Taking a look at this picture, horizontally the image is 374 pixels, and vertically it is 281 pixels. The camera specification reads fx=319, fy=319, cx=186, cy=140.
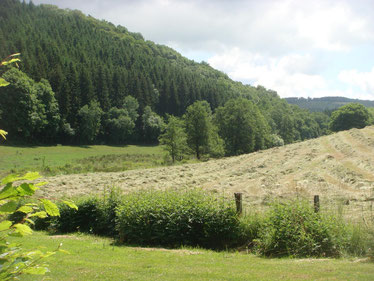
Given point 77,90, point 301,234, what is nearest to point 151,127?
point 77,90

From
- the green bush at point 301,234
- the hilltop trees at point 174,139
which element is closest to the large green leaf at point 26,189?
the green bush at point 301,234

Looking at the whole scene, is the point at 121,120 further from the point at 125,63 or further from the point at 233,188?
the point at 233,188

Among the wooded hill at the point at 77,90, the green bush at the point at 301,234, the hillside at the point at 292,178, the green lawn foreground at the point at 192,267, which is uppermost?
the wooded hill at the point at 77,90

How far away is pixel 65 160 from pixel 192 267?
173ft

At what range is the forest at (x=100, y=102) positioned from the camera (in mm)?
66000

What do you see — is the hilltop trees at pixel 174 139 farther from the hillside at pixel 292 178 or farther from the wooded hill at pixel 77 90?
the wooded hill at pixel 77 90

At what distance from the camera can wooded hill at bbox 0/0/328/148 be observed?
222 feet

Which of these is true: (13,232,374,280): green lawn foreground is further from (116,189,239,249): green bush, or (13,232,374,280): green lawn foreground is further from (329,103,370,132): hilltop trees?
(329,103,370,132): hilltop trees

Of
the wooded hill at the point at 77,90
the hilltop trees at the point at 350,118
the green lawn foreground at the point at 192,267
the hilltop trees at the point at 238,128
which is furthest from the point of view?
the hilltop trees at the point at 350,118

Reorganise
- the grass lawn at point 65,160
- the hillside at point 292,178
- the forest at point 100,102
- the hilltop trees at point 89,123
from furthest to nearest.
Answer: the hilltop trees at point 89,123
the forest at point 100,102
the grass lawn at point 65,160
the hillside at point 292,178

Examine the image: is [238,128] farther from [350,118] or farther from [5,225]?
[5,225]

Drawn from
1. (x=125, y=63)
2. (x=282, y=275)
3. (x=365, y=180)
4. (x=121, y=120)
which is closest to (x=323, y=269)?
(x=282, y=275)

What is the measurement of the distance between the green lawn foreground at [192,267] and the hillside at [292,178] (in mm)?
4398

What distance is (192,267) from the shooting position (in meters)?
8.61
